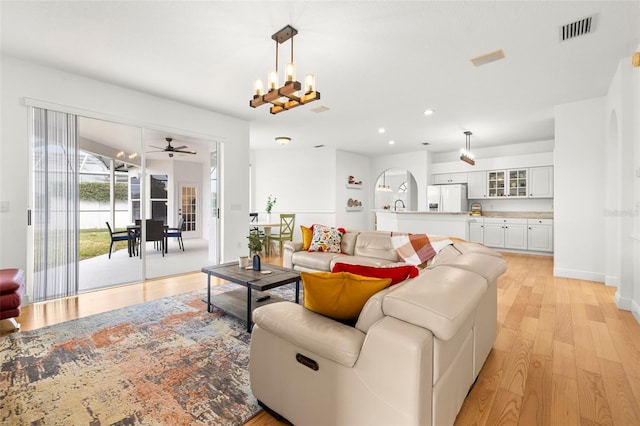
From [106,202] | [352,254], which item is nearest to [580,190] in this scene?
[352,254]

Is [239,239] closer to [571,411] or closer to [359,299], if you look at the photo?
[359,299]

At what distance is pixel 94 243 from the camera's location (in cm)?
677

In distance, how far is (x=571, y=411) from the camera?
170cm

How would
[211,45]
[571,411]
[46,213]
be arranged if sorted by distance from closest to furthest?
[571,411] < [211,45] < [46,213]

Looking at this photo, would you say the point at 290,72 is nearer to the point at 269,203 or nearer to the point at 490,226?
the point at 269,203

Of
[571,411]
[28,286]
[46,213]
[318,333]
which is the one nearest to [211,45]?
→ [46,213]

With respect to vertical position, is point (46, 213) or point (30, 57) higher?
point (30, 57)

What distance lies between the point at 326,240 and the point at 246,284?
79.2 inches

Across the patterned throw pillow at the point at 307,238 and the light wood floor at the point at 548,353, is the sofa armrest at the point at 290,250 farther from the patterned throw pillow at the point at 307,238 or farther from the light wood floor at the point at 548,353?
the light wood floor at the point at 548,353

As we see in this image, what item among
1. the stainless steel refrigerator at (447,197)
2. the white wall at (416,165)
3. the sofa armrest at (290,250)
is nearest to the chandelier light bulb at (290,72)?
the sofa armrest at (290,250)

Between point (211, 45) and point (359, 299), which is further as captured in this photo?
point (211, 45)

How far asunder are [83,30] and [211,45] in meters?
1.17

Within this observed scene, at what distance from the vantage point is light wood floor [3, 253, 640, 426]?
1.70 meters

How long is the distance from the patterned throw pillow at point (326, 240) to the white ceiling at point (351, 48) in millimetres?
2132
